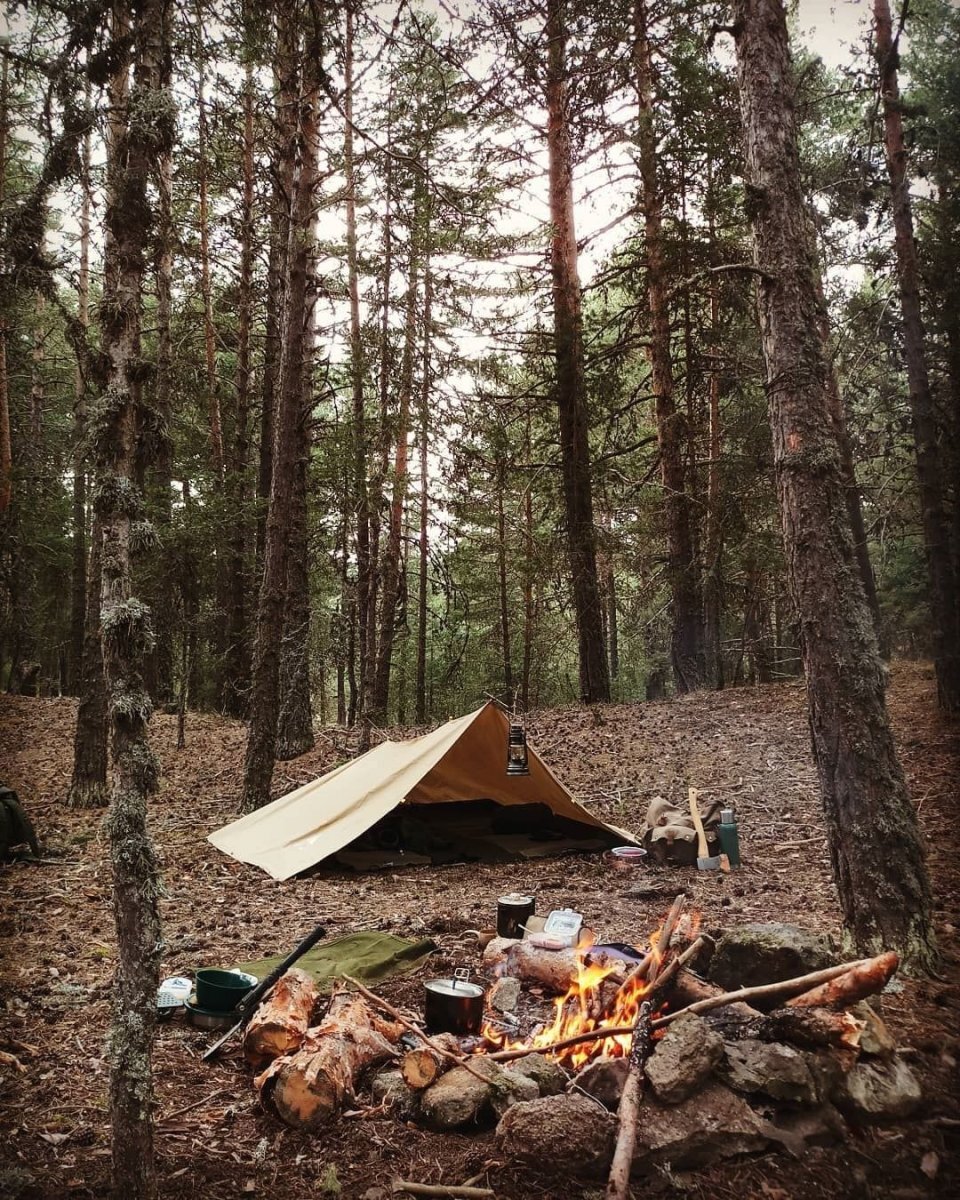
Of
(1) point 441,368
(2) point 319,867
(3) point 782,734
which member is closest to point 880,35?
(1) point 441,368

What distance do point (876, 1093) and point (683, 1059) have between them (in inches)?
28.6

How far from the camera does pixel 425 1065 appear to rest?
2883 millimetres

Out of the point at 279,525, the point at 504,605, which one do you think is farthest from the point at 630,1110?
the point at 504,605

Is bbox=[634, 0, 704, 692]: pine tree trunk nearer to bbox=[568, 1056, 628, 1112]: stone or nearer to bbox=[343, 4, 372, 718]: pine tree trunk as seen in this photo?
bbox=[343, 4, 372, 718]: pine tree trunk

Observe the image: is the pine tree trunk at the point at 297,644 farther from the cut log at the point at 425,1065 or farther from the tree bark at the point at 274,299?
the cut log at the point at 425,1065

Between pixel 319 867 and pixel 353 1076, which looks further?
pixel 319 867

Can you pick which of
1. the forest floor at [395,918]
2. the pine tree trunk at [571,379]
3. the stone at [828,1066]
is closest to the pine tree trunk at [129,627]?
the forest floor at [395,918]

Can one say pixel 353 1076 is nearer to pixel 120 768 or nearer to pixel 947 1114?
pixel 120 768

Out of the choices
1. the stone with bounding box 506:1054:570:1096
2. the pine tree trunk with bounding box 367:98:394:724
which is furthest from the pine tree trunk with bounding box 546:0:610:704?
the stone with bounding box 506:1054:570:1096

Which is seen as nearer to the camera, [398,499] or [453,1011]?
[453,1011]

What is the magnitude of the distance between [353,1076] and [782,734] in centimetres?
745

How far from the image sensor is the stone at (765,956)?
3307 mm

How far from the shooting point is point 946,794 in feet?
22.5

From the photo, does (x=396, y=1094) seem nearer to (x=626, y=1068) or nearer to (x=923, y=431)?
(x=626, y=1068)
